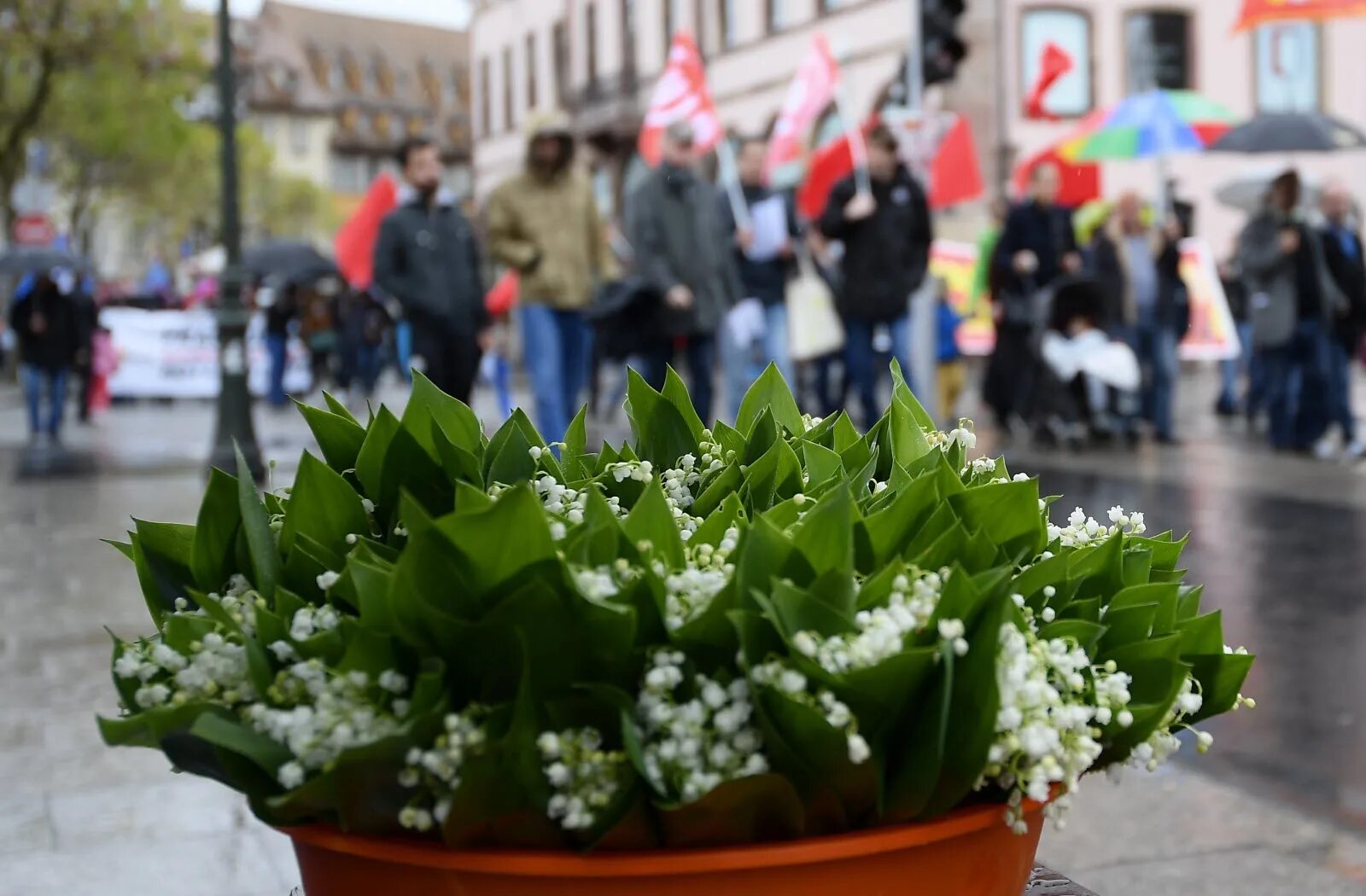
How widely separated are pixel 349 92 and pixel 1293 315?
98.3 m

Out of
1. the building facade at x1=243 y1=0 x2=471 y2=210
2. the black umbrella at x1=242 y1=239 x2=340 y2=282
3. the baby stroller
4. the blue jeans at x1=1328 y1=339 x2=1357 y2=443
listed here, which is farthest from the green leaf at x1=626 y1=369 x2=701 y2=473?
the building facade at x1=243 y1=0 x2=471 y2=210

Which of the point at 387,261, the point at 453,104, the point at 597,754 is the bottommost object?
the point at 597,754

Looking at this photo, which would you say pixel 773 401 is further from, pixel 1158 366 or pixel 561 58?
pixel 561 58

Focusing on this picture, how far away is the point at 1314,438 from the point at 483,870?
12270mm

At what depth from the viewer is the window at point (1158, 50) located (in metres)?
34.0

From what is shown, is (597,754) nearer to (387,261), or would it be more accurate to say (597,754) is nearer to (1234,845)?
(1234,845)

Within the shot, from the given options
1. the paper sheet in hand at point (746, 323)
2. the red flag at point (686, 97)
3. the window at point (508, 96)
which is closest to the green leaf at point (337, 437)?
the paper sheet in hand at point (746, 323)

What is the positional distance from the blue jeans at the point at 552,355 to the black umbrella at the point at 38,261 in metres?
11.6

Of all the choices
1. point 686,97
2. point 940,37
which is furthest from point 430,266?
point 686,97

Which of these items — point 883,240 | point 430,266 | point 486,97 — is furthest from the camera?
point 486,97

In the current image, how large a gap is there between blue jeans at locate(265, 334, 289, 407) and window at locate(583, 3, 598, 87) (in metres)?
23.1

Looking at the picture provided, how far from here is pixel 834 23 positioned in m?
36.8

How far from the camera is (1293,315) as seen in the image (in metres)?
13.4

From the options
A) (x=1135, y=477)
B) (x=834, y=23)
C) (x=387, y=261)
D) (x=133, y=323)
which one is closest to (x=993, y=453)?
(x=1135, y=477)
